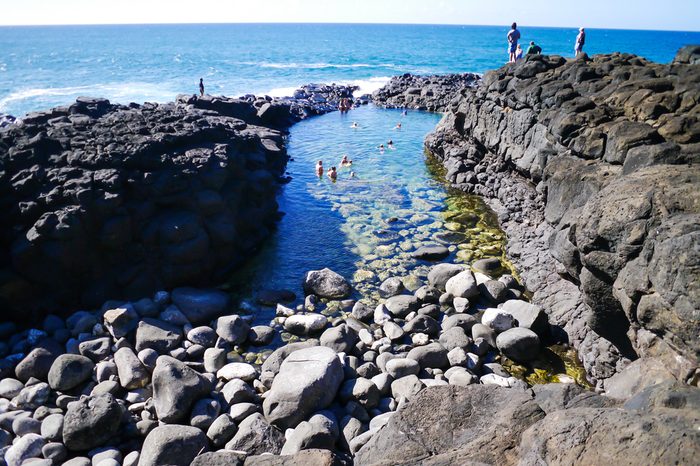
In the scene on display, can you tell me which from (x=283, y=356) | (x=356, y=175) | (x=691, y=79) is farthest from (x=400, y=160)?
(x=283, y=356)

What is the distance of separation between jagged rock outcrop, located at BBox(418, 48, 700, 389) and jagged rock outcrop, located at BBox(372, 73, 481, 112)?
2558 cm

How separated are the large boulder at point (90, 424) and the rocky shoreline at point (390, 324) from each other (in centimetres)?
4

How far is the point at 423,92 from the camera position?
55.2m

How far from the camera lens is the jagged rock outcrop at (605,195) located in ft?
28.4

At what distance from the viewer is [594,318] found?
11555 mm

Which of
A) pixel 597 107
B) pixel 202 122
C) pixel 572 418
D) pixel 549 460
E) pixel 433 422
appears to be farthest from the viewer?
pixel 202 122

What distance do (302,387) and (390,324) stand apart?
444 centimetres

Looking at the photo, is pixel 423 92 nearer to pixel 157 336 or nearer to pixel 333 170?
pixel 333 170

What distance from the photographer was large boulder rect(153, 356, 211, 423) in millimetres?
11094

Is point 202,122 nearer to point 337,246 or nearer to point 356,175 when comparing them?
point 337,246

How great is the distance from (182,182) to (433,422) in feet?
45.0

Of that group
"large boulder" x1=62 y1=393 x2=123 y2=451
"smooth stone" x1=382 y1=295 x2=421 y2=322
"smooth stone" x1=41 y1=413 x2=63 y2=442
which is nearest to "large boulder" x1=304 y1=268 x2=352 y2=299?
"smooth stone" x1=382 y1=295 x2=421 y2=322

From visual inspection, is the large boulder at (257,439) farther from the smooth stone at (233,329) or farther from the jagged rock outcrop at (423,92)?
the jagged rock outcrop at (423,92)

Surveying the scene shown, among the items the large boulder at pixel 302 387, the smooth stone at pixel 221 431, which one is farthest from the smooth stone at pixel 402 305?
the smooth stone at pixel 221 431
